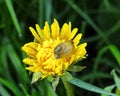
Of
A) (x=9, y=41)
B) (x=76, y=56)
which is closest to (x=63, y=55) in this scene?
(x=76, y=56)

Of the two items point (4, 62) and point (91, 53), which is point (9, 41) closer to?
point (4, 62)

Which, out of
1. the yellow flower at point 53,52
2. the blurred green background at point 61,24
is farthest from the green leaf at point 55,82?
the blurred green background at point 61,24

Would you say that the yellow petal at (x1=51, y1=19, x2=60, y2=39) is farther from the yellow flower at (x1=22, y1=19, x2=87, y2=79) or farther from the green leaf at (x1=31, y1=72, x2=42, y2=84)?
the green leaf at (x1=31, y1=72, x2=42, y2=84)

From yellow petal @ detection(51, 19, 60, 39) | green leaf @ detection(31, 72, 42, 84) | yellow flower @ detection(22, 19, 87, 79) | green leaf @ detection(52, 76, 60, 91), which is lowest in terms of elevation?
green leaf @ detection(52, 76, 60, 91)

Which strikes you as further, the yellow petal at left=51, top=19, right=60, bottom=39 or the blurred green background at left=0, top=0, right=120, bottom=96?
the blurred green background at left=0, top=0, right=120, bottom=96

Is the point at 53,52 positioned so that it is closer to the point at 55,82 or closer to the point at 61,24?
the point at 55,82

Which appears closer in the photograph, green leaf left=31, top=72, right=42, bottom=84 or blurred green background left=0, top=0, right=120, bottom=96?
green leaf left=31, top=72, right=42, bottom=84

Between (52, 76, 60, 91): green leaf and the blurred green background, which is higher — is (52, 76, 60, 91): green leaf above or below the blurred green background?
below

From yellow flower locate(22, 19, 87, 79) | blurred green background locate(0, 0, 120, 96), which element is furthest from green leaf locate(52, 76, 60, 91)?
blurred green background locate(0, 0, 120, 96)
